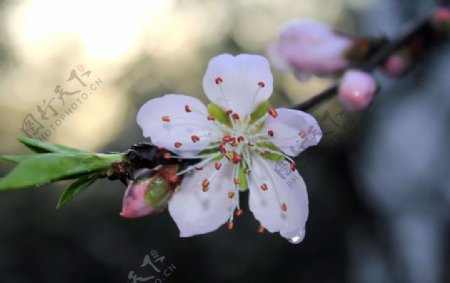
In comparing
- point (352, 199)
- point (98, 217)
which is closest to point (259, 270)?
point (352, 199)

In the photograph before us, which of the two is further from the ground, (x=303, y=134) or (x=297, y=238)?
(x=303, y=134)

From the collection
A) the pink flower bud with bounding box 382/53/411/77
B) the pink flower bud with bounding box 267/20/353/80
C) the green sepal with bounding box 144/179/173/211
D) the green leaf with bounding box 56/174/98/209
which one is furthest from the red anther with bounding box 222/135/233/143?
the pink flower bud with bounding box 382/53/411/77

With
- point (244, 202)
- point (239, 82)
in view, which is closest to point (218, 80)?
point (239, 82)

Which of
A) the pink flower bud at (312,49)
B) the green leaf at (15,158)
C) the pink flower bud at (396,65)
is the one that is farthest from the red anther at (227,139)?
the pink flower bud at (396,65)

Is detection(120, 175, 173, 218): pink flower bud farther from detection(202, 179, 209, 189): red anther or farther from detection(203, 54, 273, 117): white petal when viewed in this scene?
detection(203, 54, 273, 117): white petal

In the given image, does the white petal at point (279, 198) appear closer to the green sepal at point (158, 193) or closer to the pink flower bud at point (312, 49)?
the green sepal at point (158, 193)

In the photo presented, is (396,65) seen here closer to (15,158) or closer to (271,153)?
(271,153)
